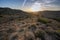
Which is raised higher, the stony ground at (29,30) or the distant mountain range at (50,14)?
the distant mountain range at (50,14)

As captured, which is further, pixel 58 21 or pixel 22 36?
pixel 58 21

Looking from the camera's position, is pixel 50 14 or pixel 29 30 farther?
pixel 50 14

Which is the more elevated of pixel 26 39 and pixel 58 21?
pixel 58 21

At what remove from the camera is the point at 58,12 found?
3857 mm

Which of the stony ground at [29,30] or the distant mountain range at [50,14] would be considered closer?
the stony ground at [29,30]

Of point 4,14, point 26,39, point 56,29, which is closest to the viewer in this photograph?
point 26,39

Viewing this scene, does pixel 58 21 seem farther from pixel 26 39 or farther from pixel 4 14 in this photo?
pixel 4 14

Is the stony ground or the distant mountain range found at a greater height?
the distant mountain range

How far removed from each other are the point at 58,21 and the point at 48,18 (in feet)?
1.09

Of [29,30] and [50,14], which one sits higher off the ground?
[50,14]

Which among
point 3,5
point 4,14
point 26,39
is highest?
point 3,5

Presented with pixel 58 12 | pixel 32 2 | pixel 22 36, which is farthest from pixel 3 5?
pixel 58 12

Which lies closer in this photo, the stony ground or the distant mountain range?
the stony ground

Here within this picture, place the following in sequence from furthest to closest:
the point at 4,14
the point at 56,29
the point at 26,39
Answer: the point at 4,14 → the point at 56,29 → the point at 26,39
